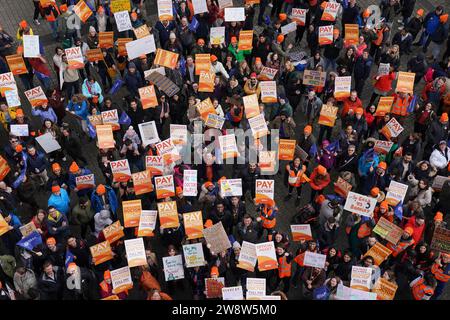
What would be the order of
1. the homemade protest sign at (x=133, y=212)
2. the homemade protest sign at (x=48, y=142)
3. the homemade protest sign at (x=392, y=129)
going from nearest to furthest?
the homemade protest sign at (x=133, y=212), the homemade protest sign at (x=48, y=142), the homemade protest sign at (x=392, y=129)

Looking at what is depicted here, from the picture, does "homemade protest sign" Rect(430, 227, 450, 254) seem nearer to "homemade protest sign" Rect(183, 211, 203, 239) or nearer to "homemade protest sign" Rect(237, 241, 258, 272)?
"homemade protest sign" Rect(237, 241, 258, 272)

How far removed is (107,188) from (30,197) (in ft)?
7.38

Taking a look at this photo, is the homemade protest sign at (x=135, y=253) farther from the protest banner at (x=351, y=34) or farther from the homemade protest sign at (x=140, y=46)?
Result: the protest banner at (x=351, y=34)

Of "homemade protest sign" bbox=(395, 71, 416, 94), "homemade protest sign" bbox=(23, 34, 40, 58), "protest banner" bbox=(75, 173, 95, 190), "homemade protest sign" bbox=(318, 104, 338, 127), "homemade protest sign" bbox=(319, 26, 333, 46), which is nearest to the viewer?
"protest banner" bbox=(75, 173, 95, 190)

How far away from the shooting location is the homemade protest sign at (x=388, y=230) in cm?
1166

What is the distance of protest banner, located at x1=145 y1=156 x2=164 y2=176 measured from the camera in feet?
42.9

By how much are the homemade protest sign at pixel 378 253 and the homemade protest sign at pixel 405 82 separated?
16.9ft

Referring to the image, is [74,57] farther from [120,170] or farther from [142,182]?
[142,182]

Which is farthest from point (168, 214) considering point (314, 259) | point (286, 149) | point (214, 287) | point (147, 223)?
point (286, 149)

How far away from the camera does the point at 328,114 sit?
46.8 feet

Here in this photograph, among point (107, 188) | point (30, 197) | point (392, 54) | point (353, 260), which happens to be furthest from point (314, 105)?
point (30, 197)

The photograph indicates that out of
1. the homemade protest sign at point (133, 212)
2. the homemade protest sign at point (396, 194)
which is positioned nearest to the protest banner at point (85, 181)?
the homemade protest sign at point (133, 212)

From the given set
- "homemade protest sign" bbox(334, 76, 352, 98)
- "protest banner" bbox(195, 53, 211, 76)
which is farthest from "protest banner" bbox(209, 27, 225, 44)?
"homemade protest sign" bbox(334, 76, 352, 98)

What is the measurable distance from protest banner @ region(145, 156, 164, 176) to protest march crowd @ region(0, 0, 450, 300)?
4 cm
